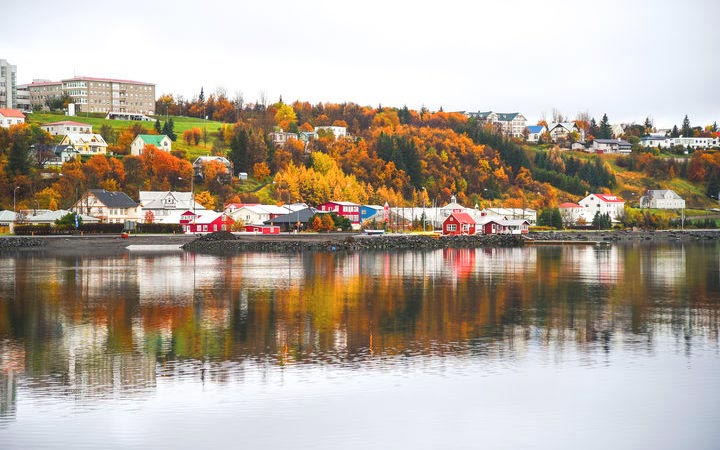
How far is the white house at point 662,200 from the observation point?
12649cm

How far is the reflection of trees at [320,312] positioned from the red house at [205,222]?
103ft

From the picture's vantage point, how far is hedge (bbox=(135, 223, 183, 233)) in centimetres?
7394

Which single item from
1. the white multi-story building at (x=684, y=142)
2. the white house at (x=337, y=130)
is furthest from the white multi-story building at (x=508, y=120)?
the white house at (x=337, y=130)

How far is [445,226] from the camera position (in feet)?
277

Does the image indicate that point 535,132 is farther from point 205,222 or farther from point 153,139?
point 205,222

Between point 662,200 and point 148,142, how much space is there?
3070 inches

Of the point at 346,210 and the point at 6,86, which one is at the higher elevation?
the point at 6,86

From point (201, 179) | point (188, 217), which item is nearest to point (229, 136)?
point (201, 179)

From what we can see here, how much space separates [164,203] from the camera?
85.2 m

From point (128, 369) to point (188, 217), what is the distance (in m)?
63.4

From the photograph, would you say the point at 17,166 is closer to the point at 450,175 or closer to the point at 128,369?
the point at 450,175

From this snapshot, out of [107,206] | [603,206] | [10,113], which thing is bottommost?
[107,206]

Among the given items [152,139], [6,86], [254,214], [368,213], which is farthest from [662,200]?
[6,86]

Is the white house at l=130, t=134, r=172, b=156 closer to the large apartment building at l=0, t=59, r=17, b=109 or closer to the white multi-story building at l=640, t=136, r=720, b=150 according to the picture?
the large apartment building at l=0, t=59, r=17, b=109
